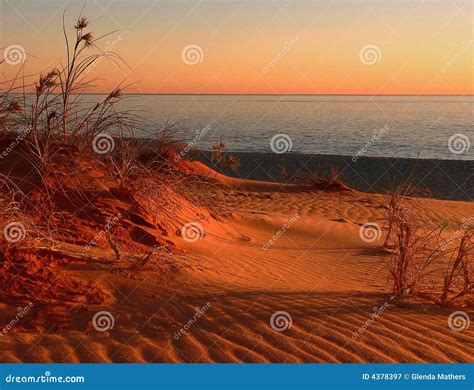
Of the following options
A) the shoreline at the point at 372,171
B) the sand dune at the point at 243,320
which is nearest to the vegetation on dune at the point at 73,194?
the sand dune at the point at 243,320

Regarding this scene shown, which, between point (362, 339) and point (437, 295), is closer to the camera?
point (362, 339)

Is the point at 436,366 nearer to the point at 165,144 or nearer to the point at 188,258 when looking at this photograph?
the point at 188,258

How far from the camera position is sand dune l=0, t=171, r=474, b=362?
387 cm

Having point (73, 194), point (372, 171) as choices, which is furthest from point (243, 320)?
point (372, 171)

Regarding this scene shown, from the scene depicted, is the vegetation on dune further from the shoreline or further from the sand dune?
the shoreline

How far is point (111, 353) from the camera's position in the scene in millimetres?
3830

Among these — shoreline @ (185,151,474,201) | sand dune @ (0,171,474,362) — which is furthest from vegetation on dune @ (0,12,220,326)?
shoreline @ (185,151,474,201)

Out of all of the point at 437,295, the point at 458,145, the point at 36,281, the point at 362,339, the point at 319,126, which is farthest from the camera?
the point at 319,126

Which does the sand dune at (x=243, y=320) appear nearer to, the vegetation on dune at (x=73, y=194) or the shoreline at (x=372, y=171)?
the vegetation on dune at (x=73, y=194)

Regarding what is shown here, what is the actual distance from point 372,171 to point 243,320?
1542 centimetres

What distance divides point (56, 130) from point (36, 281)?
2394mm

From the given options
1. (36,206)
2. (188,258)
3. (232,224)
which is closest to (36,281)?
(36,206)

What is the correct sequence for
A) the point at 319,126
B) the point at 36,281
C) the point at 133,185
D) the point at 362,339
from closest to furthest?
the point at 362,339, the point at 36,281, the point at 133,185, the point at 319,126

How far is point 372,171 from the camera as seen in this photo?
62.5ft
